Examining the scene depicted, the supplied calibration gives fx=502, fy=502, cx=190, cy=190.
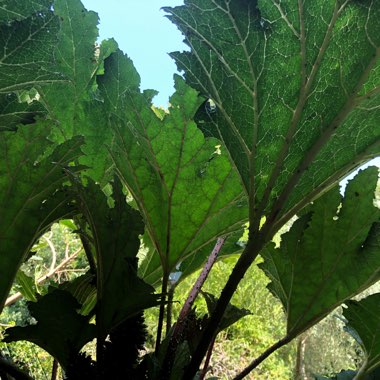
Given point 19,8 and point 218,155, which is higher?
point 19,8

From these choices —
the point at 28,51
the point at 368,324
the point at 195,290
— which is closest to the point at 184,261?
the point at 195,290

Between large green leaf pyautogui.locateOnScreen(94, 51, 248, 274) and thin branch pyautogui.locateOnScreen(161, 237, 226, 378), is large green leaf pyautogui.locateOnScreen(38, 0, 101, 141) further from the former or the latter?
thin branch pyautogui.locateOnScreen(161, 237, 226, 378)

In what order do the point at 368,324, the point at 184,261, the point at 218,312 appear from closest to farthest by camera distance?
the point at 218,312
the point at 368,324
the point at 184,261

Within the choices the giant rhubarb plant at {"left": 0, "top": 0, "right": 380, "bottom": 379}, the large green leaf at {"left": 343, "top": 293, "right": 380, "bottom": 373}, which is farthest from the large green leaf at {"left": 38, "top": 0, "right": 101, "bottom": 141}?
the large green leaf at {"left": 343, "top": 293, "right": 380, "bottom": 373}

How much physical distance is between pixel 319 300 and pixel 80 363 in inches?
9.8

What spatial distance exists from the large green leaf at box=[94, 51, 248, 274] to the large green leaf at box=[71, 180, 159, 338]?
0.09 meters

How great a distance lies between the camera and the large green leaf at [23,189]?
0.48 m

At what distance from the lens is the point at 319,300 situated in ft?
1.70

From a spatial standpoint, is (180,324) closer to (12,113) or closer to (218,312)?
(218,312)

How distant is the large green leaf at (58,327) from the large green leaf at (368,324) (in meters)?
0.26

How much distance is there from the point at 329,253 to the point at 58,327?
0.27 metres

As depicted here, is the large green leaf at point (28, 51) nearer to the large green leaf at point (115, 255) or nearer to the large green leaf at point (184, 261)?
the large green leaf at point (115, 255)

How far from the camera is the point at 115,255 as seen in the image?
1.40 ft

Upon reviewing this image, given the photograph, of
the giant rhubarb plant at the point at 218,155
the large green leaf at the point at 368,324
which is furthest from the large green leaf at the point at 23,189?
the large green leaf at the point at 368,324
